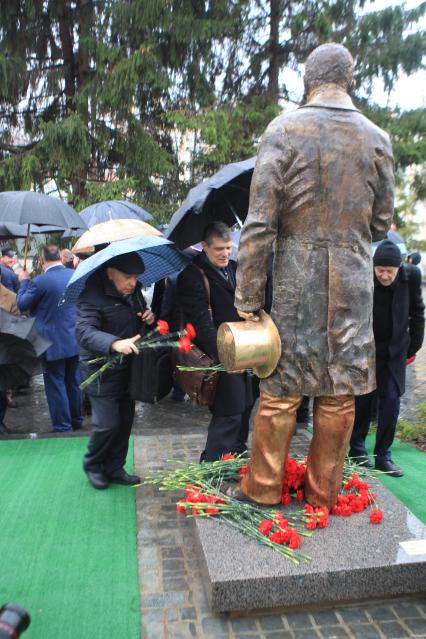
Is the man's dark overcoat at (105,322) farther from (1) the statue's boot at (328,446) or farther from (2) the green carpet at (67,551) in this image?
(1) the statue's boot at (328,446)

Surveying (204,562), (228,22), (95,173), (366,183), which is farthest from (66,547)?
(228,22)

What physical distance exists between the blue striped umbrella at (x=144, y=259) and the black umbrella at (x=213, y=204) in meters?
0.12

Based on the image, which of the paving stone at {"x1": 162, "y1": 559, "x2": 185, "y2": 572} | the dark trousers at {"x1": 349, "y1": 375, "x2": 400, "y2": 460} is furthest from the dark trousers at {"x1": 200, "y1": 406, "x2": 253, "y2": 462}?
the dark trousers at {"x1": 349, "y1": 375, "x2": 400, "y2": 460}

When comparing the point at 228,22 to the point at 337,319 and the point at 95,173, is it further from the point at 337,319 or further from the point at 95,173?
the point at 337,319

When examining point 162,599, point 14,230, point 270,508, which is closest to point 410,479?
point 270,508

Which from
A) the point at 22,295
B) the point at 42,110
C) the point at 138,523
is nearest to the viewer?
the point at 138,523

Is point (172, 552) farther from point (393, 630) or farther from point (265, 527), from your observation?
point (393, 630)

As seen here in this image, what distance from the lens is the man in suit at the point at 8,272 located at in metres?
7.58

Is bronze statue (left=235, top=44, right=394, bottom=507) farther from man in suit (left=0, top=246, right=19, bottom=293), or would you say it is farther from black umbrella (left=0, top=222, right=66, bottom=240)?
black umbrella (left=0, top=222, right=66, bottom=240)

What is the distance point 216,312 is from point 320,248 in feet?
4.00

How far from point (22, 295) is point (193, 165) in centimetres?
678

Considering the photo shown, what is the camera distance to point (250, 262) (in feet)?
9.50

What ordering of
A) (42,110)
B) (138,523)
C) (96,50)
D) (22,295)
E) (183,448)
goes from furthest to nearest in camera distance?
(42,110) < (96,50) < (22,295) < (183,448) < (138,523)

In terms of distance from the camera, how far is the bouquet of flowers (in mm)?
2914
